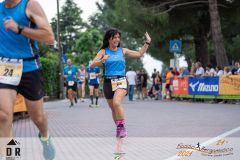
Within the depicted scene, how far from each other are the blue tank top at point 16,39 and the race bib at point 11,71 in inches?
1.9

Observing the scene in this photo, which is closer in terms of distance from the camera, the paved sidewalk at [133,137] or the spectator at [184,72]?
the paved sidewalk at [133,137]

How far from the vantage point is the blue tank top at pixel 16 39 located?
5.35 metres

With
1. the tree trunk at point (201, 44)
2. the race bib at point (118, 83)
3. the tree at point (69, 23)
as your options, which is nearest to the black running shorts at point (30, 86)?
the race bib at point (118, 83)

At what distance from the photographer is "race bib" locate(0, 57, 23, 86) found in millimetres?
5398

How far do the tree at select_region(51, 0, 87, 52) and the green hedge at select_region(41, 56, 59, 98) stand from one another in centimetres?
6172

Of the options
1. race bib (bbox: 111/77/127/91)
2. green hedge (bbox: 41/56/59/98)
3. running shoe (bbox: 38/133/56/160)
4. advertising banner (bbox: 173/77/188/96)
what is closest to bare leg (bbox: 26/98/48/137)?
running shoe (bbox: 38/133/56/160)

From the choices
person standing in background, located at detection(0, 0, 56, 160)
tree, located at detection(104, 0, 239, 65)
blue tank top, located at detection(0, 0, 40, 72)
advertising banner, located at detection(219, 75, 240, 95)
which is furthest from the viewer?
tree, located at detection(104, 0, 239, 65)

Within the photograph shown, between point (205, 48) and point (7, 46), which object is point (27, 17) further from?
point (205, 48)

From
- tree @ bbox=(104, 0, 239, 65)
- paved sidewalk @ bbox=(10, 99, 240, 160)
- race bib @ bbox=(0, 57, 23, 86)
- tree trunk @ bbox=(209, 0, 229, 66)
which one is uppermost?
tree @ bbox=(104, 0, 239, 65)

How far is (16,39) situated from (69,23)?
93.9m

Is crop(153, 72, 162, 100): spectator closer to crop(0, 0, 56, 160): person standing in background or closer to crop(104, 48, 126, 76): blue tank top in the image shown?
crop(104, 48, 126, 76): blue tank top

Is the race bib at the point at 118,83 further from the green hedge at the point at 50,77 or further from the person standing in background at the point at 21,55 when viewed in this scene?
the green hedge at the point at 50,77

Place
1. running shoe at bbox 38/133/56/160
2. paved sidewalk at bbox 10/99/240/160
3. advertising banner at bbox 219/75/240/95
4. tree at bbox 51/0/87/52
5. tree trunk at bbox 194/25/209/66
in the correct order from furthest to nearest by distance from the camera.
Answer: tree at bbox 51/0/87/52
tree trunk at bbox 194/25/209/66
advertising banner at bbox 219/75/240/95
paved sidewalk at bbox 10/99/240/160
running shoe at bbox 38/133/56/160

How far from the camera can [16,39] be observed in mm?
5398
